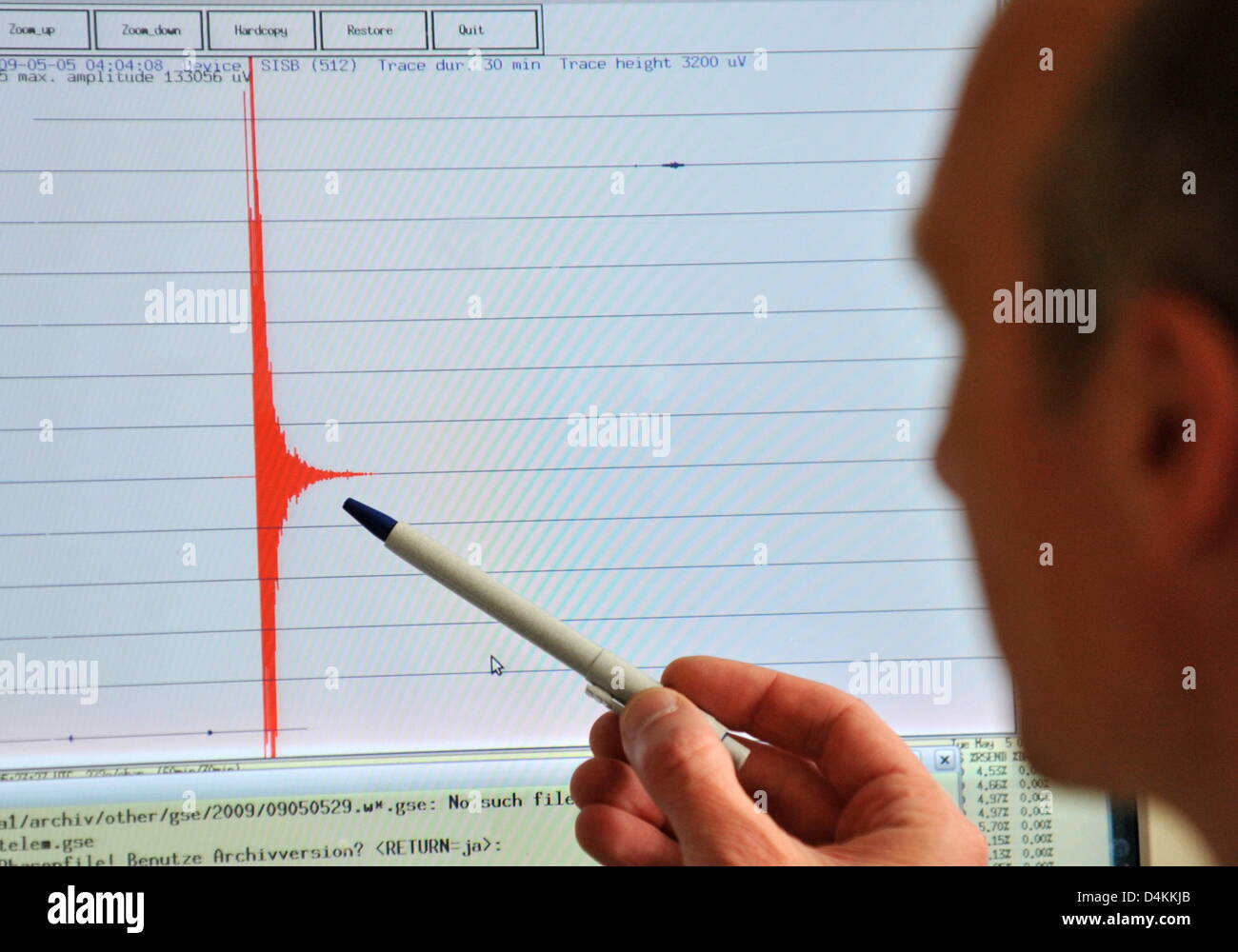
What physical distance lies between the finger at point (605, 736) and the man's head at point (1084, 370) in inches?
8.1

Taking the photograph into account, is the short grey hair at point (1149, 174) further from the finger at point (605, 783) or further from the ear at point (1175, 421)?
the finger at point (605, 783)

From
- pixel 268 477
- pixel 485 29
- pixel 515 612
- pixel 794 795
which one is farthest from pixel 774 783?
pixel 485 29

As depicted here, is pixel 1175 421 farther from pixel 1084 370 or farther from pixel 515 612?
pixel 515 612

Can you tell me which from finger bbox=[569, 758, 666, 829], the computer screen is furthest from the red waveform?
finger bbox=[569, 758, 666, 829]

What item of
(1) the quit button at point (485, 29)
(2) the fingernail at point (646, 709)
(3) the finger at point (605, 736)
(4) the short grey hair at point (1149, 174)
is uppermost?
(1) the quit button at point (485, 29)

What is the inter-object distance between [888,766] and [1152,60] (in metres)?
0.37

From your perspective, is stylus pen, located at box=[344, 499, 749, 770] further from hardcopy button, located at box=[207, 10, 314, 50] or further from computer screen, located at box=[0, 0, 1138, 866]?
hardcopy button, located at box=[207, 10, 314, 50]

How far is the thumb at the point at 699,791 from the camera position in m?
0.48

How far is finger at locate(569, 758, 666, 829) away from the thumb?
0.05 meters

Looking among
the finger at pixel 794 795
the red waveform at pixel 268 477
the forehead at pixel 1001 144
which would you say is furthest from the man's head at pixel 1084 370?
the red waveform at pixel 268 477

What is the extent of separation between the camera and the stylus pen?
0.51 m

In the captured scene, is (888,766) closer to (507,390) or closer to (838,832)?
(838,832)

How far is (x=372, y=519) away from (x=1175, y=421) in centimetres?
38

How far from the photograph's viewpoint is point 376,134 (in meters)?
0.53
